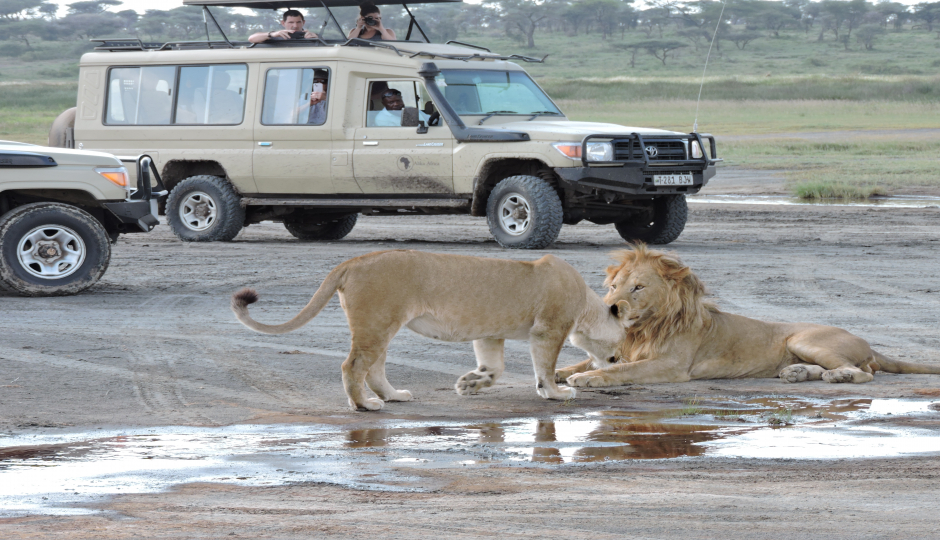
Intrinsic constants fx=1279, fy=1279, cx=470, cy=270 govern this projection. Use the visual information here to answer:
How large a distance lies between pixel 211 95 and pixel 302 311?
861 centimetres

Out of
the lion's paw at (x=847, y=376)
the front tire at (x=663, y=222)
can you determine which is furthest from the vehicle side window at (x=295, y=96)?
the lion's paw at (x=847, y=376)

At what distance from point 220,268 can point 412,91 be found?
2916 millimetres

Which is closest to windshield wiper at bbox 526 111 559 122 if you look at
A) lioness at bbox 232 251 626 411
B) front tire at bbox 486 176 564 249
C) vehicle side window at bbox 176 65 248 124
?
front tire at bbox 486 176 564 249

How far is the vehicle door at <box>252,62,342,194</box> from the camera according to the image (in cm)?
1338

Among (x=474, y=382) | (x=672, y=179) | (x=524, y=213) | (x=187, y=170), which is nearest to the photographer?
(x=474, y=382)

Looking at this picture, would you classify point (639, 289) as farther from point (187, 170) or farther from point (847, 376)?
point (187, 170)

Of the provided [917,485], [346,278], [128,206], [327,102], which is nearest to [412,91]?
[327,102]

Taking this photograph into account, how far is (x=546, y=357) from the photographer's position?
6113mm

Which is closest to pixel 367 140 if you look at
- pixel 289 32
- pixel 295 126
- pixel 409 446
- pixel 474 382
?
pixel 295 126

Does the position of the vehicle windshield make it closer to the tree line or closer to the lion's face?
the lion's face

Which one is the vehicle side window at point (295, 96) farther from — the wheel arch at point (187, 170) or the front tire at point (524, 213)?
the front tire at point (524, 213)

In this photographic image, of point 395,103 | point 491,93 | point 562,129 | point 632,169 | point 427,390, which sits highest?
point 491,93

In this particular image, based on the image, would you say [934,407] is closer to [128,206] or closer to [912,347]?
[912,347]

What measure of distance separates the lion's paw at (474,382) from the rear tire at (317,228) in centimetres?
872
